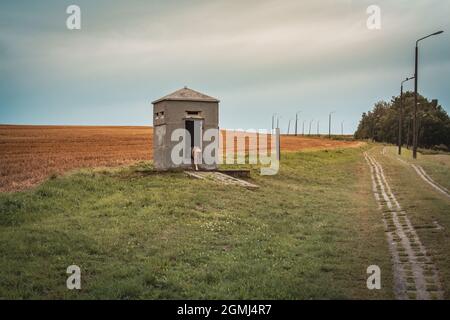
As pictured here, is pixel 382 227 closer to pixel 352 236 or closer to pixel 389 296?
pixel 352 236

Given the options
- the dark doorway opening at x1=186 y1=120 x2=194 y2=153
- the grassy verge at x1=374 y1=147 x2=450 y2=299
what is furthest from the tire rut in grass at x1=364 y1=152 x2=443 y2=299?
the dark doorway opening at x1=186 y1=120 x2=194 y2=153

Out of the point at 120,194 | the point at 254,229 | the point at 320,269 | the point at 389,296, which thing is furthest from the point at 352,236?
the point at 120,194

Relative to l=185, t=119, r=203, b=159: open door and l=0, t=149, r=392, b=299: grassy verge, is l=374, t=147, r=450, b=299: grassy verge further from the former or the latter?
l=185, t=119, r=203, b=159: open door

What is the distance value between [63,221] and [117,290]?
667 centimetres

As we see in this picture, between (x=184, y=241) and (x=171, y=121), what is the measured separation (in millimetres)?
14359

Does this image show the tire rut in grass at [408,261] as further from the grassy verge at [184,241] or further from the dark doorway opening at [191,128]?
the dark doorway opening at [191,128]

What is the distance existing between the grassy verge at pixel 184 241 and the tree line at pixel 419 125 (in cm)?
8086

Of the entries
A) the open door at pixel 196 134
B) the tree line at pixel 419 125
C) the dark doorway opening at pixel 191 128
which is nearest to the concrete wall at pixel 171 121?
the open door at pixel 196 134

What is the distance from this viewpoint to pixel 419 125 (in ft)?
369

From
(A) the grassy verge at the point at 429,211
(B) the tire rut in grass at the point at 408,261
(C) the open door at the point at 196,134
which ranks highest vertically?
(C) the open door at the point at 196,134


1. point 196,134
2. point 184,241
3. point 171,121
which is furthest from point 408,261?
point 196,134

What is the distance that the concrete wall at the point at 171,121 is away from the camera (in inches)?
1059

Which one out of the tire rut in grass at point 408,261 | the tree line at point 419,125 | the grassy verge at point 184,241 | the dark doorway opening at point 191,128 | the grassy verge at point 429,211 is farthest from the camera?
the tree line at point 419,125
